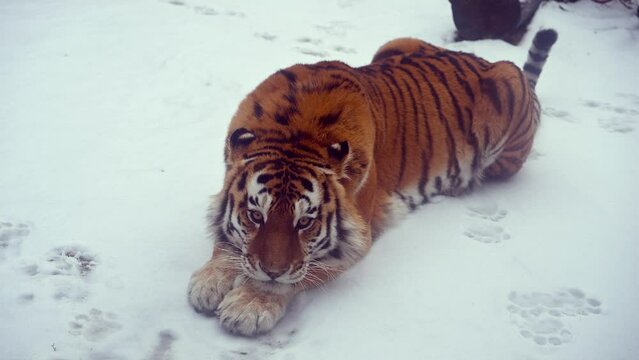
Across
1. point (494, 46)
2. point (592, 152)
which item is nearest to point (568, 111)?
point (592, 152)

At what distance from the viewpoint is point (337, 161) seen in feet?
8.76

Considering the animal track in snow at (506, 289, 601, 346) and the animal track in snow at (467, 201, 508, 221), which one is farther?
the animal track in snow at (467, 201, 508, 221)

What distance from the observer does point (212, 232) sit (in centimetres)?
279

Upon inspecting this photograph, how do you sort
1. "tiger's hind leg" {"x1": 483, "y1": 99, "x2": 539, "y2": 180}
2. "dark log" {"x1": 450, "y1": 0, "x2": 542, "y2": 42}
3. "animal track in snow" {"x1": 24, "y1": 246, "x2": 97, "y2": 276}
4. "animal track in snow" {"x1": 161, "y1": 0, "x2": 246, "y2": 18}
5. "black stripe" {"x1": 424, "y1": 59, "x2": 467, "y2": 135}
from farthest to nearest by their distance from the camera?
"animal track in snow" {"x1": 161, "y1": 0, "x2": 246, "y2": 18} → "dark log" {"x1": 450, "y1": 0, "x2": 542, "y2": 42} → "tiger's hind leg" {"x1": 483, "y1": 99, "x2": 539, "y2": 180} → "black stripe" {"x1": 424, "y1": 59, "x2": 467, "y2": 135} → "animal track in snow" {"x1": 24, "y1": 246, "x2": 97, "y2": 276}

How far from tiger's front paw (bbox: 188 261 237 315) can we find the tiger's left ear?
0.67 meters

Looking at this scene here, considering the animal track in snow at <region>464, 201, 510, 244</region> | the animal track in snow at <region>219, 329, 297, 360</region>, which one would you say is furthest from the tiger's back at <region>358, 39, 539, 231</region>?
the animal track in snow at <region>219, 329, 297, 360</region>

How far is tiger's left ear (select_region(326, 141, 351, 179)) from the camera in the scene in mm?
2643

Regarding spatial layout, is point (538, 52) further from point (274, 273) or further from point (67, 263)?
point (67, 263)

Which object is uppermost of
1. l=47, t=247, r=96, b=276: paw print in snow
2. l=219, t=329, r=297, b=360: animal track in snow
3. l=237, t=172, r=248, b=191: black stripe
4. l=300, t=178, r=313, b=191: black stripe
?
l=300, t=178, r=313, b=191: black stripe

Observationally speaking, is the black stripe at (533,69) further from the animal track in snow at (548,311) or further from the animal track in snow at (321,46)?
the animal track in snow at (548,311)

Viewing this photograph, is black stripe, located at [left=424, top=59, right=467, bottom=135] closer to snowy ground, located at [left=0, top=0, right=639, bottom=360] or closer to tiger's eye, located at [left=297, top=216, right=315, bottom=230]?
snowy ground, located at [left=0, top=0, right=639, bottom=360]

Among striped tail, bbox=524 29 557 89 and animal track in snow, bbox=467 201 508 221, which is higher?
striped tail, bbox=524 29 557 89

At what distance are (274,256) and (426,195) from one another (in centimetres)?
155

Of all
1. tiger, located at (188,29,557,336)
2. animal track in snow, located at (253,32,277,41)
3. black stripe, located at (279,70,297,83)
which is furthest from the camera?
animal track in snow, located at (253,32,277,41)
